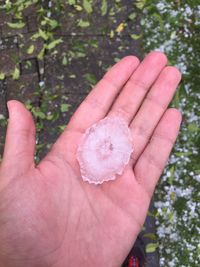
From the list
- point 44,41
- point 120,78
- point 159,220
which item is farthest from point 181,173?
→ point 44,41

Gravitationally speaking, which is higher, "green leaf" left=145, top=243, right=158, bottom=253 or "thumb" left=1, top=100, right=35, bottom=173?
"thumb" left=1, top=100, right=35, bottom=173

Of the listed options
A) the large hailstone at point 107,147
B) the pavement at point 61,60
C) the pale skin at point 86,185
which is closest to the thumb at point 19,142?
the pale skin at point 86,185

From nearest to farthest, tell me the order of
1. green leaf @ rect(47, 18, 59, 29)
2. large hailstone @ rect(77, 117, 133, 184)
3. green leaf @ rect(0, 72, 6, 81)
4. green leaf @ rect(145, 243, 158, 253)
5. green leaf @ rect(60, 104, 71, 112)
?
large hailstone @ rect(77, 117, 133, 184) < green leaf @ rect(145, 243, 158, 253) < green leaf @ rect(60, 104, 71, 112) < green leaf @ rect(0, 72, 6, 81) < green leaf @ rect(47, 18, 59, 29)

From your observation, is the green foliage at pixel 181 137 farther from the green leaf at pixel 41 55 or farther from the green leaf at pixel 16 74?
the green leaf at pixel 16 74

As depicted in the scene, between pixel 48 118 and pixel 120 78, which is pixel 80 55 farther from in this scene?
pixel 120 78

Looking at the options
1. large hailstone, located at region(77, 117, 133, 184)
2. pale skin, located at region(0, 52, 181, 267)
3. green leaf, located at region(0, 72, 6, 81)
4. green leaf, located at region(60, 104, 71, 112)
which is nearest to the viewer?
pale skin, located at region(0, 52, 181, 267)

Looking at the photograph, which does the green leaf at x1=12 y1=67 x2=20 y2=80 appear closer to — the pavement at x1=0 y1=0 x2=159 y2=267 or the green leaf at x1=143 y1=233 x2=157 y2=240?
the pavement at x1=0 y1=0 x2=159 y2=267

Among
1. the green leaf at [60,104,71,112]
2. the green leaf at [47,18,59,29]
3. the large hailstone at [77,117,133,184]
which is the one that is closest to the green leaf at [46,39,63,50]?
the green leaf at [47,18,59,29]

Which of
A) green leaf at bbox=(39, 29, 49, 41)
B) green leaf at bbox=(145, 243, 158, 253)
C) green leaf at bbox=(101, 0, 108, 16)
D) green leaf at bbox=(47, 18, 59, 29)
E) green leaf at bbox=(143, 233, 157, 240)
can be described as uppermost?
green leaf at bbox=(101, 0, 108, 16)
